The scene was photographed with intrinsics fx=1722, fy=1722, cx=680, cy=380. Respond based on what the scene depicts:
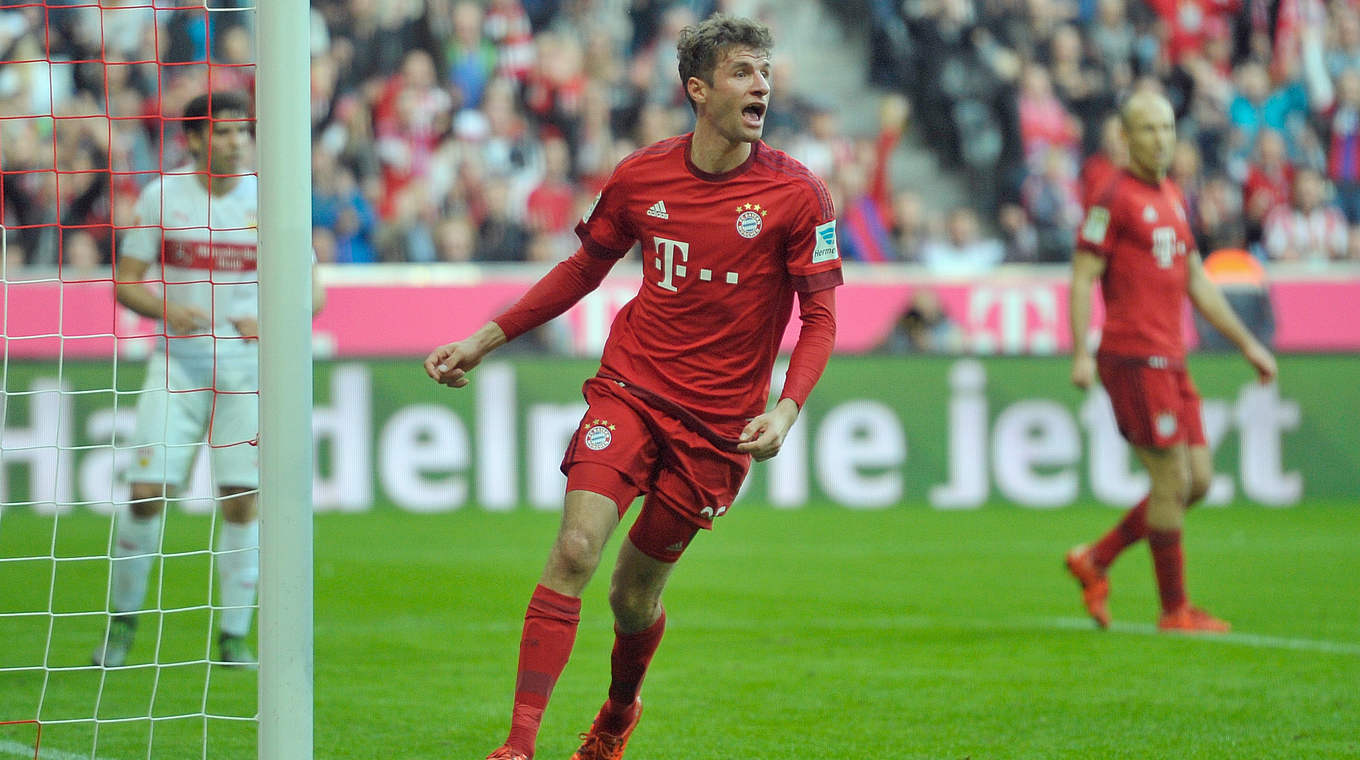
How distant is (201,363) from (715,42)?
326cm

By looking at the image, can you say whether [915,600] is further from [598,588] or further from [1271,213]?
[1271,213]

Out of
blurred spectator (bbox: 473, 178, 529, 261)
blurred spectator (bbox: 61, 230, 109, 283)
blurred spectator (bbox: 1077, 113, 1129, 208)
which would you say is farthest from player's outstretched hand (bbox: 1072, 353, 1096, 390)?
blurred spectator (bbox: 1077, 113, 1129, 208)

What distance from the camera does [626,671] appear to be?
4.92m

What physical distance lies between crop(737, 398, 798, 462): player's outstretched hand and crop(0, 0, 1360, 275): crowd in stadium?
32.9 ft

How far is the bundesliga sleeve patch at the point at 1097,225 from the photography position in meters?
7.61

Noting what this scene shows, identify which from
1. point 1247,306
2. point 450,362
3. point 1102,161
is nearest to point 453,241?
point 1102,161

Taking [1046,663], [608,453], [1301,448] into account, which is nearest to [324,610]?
[1046,663]

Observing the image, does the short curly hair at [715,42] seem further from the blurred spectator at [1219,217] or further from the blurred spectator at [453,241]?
the blurred spectator at [1219,217]

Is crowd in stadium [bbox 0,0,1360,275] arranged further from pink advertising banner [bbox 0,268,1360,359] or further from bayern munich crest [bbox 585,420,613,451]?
bayern munich crest [bbox 585,420,613,451]

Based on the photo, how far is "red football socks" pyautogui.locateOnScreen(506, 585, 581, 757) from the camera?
4324mm

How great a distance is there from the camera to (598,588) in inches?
364

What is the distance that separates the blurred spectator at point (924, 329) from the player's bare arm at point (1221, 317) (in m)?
5.88

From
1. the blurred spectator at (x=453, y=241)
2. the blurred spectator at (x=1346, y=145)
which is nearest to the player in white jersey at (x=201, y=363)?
the blurred spectator at (x=453, y=241)

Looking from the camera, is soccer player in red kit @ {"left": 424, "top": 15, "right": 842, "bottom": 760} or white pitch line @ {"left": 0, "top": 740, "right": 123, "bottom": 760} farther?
white pitch line @ {"left": 0, "top": 740, "right": 123, "bottom": 760}
